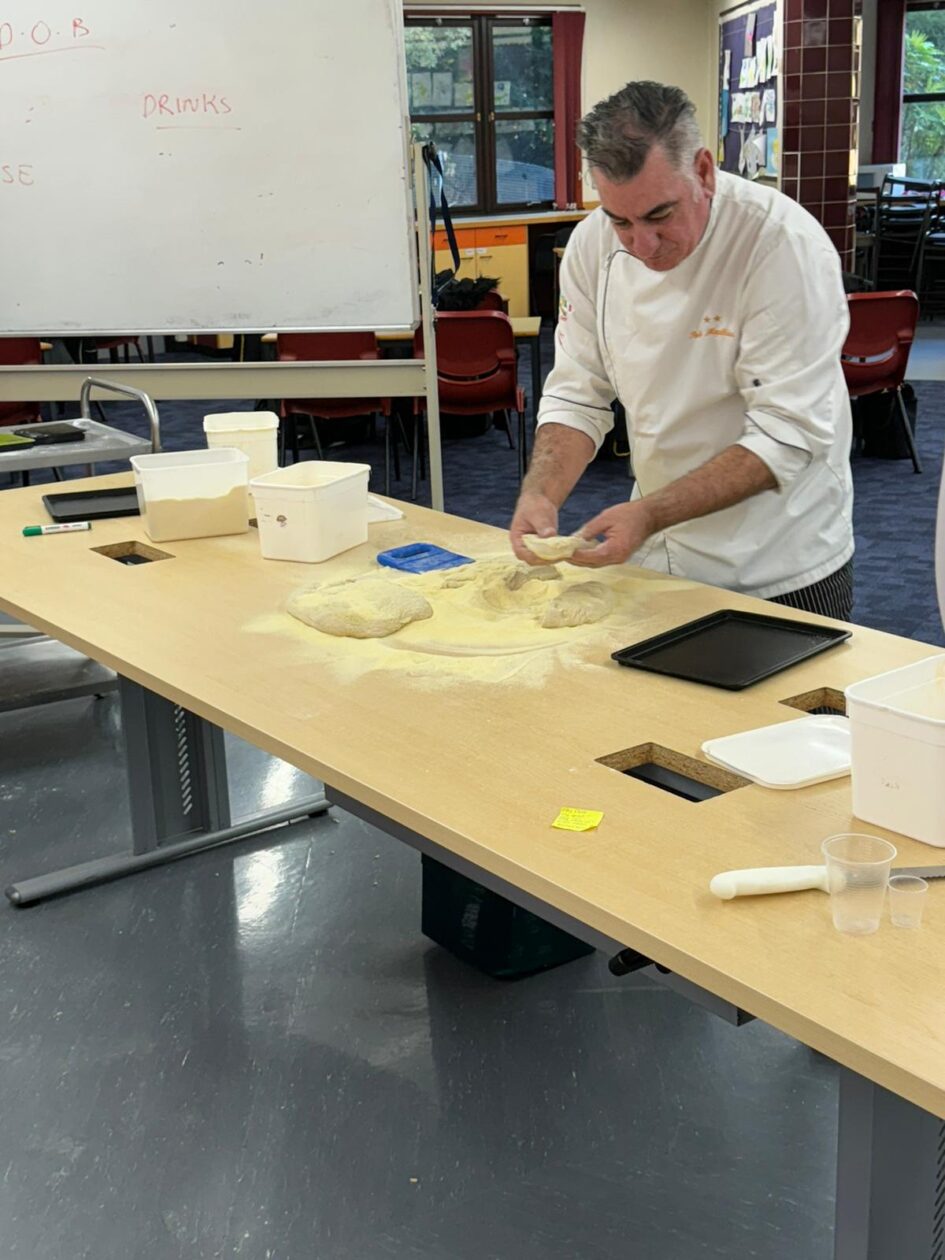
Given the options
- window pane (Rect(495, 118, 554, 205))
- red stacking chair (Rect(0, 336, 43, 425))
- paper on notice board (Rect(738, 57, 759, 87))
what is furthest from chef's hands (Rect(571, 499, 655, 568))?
window pane (Rect(495, 118, 554, 205))

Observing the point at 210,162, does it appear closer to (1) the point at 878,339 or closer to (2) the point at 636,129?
(2) the point at 636,129

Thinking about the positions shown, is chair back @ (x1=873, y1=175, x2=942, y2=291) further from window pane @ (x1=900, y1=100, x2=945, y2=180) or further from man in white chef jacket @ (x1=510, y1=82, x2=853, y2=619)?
man in white chef jacket @ (x1=510, y1=82, x2=853, y2=619)

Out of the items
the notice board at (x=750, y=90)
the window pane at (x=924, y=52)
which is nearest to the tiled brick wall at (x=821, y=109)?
the notice board at (x=750, y=90)

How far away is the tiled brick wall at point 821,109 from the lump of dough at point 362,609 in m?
6.27

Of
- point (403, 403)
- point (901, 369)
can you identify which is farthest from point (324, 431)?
point (901, 369)

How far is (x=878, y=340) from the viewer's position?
5.83 m

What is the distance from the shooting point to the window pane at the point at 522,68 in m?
11.4

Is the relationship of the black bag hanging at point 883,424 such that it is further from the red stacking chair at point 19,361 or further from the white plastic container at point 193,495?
the white plastic container at point 193,495

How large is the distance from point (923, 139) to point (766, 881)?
13530 millimetres

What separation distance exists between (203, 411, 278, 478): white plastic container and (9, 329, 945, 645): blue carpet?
4.84ft

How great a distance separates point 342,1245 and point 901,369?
5.02 m

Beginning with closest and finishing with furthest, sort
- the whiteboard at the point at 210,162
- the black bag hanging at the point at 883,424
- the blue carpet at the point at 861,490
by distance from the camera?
the whiteboard at the point at 210,162 → the blue carpet at the point at 861,490 → the black bag hanging at the point at 883,424

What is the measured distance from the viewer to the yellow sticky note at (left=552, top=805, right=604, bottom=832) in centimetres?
136

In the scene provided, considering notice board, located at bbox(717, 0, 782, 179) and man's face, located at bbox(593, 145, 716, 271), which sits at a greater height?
notice board, located at bbox(717, 0, 782, 179)
